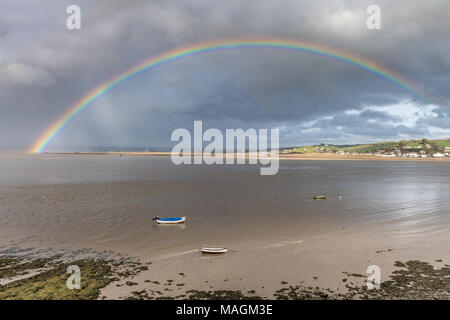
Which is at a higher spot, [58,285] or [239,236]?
[58,285]

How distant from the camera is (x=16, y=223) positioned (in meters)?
25.2

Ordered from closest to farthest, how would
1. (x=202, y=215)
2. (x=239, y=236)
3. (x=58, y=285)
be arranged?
(x=58, y=285), (x=239, y=236), (x=202, y=215)

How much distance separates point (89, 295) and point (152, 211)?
63.0 ft

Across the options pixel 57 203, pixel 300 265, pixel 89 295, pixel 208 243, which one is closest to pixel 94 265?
pixel 89 295

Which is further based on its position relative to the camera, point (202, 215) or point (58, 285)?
point (202, 215)

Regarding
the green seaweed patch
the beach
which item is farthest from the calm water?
the green seaweed patch

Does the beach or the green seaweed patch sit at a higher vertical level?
the green seaweed patch

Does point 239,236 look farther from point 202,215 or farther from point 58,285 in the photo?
point 58,285

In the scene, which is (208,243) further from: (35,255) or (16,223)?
(16,223)

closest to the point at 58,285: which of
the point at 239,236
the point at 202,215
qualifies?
the point at 239,236

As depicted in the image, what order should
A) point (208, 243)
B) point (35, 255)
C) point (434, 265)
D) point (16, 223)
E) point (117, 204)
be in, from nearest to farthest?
point (434, 265)
point (35, 255)
point (208, 243)
point (16, 223)
point (117, 204)

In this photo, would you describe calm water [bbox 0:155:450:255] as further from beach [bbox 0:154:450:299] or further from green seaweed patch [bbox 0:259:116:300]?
green seaweed patch [bbox 0:259:116:300]

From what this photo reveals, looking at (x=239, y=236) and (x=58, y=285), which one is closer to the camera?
(x=58, y=285)

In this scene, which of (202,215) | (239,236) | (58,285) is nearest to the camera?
(58,285)
